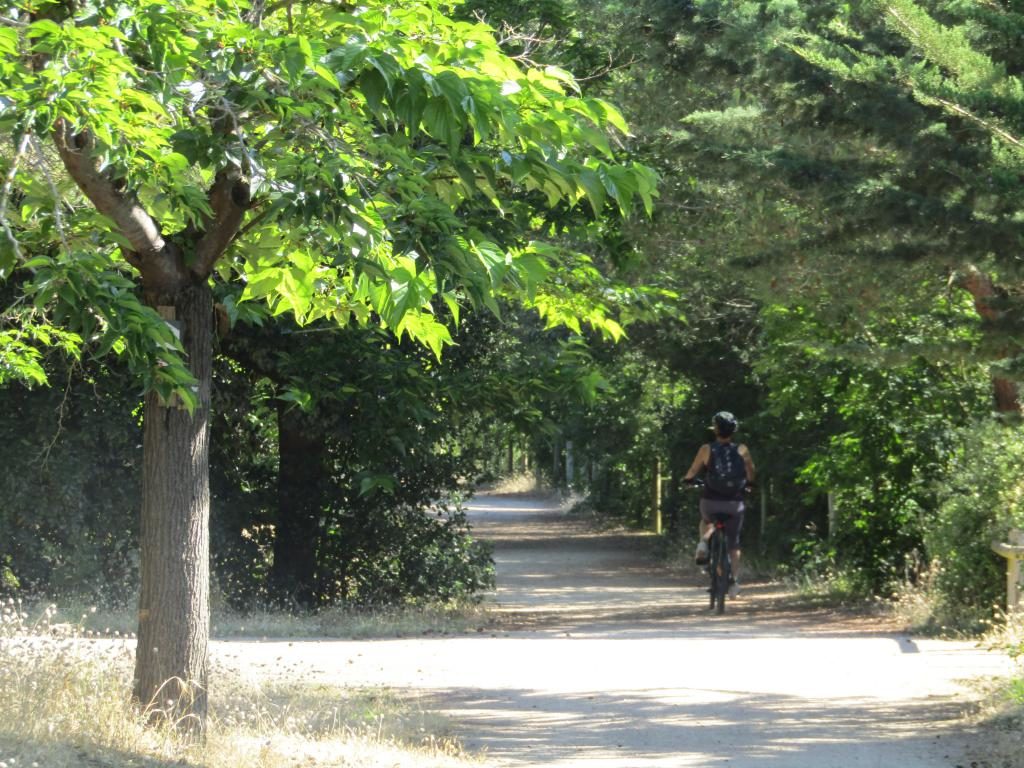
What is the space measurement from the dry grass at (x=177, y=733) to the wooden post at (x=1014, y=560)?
5022 millimetres

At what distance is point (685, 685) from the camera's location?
9680 mm

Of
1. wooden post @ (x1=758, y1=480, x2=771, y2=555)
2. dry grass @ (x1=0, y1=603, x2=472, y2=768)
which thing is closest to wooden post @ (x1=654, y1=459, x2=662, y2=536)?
wooden post @ (x1=758, y1=480, x2=771, y2=555)

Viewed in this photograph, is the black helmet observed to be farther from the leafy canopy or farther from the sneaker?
the leafy canopy

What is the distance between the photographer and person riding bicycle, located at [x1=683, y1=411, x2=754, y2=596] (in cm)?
1427

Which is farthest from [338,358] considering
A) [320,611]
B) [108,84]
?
[108,84]

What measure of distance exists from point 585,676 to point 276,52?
5777 millimetres

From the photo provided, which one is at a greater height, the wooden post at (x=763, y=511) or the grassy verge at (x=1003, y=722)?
the wooden post at (x=763, y=511)

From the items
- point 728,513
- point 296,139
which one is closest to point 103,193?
point 296,139

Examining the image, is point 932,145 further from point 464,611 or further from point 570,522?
point 570,522

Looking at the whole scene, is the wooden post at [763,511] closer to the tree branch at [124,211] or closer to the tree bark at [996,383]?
the tree bark at [996,383]

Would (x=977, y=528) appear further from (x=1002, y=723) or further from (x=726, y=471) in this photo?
(x=1002, y=723)

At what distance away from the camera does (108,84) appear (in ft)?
17.5

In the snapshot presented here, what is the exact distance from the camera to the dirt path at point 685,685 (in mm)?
7719

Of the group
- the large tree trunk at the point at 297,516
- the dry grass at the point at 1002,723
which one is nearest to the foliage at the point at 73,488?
the large tree trunk at the point at 297,516
